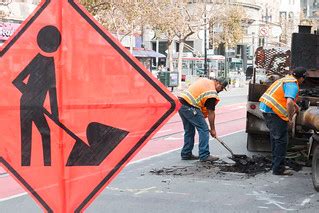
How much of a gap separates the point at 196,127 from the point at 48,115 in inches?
235

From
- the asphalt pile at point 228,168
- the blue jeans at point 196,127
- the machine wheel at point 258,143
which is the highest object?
the blue jeans at point 196,127

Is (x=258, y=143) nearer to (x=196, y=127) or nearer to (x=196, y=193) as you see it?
(x=196, y=127)

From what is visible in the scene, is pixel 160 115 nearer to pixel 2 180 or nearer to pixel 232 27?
pixel 2 180

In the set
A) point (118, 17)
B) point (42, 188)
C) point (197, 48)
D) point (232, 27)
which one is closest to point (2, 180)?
point (42, 188)

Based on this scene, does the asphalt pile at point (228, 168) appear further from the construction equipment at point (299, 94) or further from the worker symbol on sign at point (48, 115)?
the worker symbol on sign at point (48, 115)

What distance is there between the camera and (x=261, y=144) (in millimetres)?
10383

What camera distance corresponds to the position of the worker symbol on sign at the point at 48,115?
3561 mm

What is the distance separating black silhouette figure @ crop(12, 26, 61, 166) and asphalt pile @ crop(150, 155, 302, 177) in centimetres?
487

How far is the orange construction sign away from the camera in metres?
3.54

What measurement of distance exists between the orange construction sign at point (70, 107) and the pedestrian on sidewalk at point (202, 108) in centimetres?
554

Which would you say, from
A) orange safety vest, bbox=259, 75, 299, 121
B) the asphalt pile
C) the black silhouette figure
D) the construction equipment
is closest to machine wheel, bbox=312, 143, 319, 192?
the construction equipment

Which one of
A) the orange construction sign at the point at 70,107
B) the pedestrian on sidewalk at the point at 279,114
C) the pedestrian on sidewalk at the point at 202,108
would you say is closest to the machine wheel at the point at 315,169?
the pedestrian on sidewalk at the point at 279,114

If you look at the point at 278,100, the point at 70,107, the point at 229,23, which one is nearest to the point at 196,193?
the point at 278,100

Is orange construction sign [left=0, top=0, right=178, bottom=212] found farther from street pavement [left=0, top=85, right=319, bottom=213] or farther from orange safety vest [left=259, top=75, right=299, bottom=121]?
orange safety vest [left=259, top=75, right=299, bottom=121]
